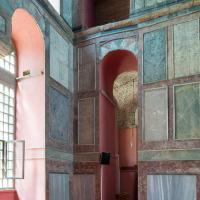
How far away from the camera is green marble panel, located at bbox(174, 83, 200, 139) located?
978cm

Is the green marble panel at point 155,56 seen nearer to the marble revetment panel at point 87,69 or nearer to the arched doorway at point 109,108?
the arched doorway at point 109,108

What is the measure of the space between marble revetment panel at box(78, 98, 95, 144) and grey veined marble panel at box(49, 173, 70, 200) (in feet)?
3.99

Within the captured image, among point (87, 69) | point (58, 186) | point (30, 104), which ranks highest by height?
point (87, 69)

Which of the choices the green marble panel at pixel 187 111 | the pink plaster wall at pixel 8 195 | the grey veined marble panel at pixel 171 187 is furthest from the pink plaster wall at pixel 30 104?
the green marble panel at pixel 187 111

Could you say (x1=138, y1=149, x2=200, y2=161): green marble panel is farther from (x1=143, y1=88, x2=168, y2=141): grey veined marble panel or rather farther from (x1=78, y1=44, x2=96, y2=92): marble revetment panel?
(x1=78, y1=44, x2=96, y2=92): marble revetment panel

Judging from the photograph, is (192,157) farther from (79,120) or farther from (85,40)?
(85,40)

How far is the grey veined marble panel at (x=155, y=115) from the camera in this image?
1024 centimetres

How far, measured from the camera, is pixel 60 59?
1115cm

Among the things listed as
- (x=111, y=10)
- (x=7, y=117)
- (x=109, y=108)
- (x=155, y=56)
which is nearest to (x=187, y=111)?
(x=155, y=56)

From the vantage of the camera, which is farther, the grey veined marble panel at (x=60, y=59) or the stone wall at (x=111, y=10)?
the stone wall at (x=111, y=10)

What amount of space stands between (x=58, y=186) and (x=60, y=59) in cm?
357

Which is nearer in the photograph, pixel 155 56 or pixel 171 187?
pixel 171 187

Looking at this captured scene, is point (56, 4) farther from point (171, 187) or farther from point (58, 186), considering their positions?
point (171, 187)

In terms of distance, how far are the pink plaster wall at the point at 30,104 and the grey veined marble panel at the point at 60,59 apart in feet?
1.80
